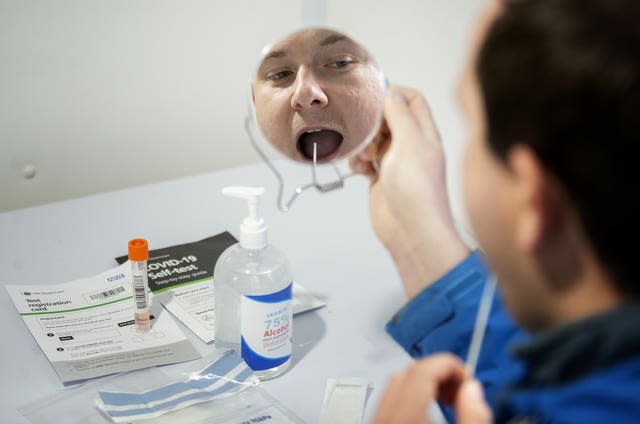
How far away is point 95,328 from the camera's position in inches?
36.8

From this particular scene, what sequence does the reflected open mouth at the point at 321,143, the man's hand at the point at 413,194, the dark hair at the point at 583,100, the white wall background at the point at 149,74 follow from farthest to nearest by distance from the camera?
the white wall background at the point at 149,74, the reflected open mouth at the point at 321,143, the man's hand at the point at 413,194, the dark hair at the point at 583,100

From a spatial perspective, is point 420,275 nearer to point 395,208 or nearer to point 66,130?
point 395,208

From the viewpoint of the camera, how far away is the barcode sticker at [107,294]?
0.99m

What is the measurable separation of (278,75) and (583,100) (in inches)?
19.8

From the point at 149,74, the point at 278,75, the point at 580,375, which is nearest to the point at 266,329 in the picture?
the point at 278,75

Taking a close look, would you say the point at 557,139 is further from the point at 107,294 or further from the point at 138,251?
the point at 107,294

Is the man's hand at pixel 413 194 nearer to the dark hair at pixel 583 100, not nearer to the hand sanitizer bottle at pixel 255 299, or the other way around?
A: the hand sanitizer bottle at pixel 255 299

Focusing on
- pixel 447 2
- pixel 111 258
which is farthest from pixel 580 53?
pixel 447 2

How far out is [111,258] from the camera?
3.60 ft

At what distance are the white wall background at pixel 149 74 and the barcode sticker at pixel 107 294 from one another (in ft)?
1.67

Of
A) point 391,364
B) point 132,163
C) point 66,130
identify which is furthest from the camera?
point 132,163

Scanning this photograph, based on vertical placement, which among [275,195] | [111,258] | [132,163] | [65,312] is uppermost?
[132,163]

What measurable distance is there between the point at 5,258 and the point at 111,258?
0.15 m

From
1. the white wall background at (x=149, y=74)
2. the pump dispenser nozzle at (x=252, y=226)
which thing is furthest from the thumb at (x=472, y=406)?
the white wall background at (x=149, y=74)
